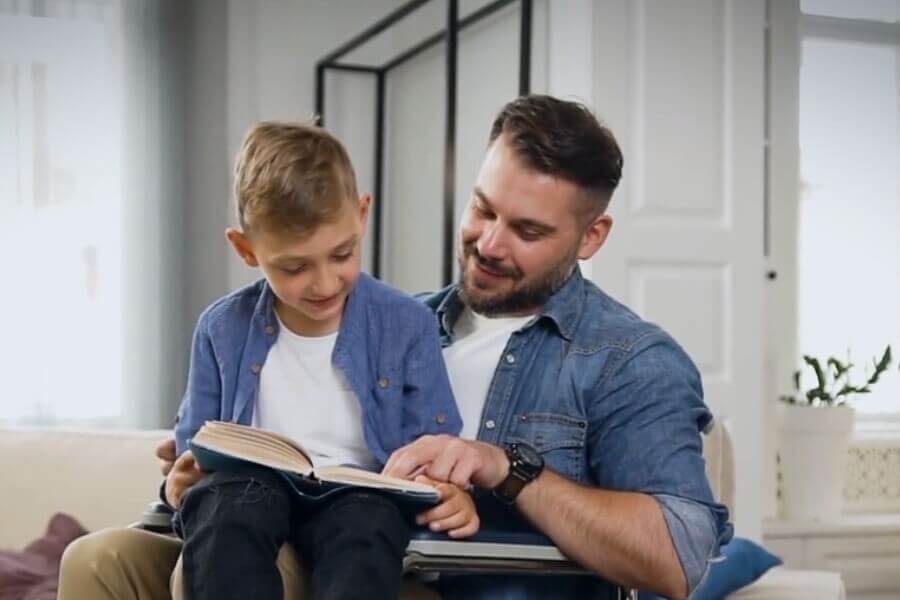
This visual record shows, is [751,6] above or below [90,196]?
above

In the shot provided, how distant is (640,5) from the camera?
3.39 metres

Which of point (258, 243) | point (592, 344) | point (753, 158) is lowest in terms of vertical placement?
point (592, 344)

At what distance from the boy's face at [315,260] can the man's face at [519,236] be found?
0.26 metres

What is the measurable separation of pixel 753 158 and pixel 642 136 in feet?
1.03

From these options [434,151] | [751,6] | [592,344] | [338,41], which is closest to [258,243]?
[592,344]

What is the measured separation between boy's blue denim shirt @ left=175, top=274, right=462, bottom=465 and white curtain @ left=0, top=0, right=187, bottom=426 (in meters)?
2.80

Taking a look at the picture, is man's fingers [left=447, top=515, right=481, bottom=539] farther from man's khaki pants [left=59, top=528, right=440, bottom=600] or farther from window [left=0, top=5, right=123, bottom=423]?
window [left=0, top=5, right=123, bottom=423]

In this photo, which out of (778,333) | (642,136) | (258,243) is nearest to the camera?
(258,243)

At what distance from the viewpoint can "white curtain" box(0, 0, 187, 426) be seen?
167 inches

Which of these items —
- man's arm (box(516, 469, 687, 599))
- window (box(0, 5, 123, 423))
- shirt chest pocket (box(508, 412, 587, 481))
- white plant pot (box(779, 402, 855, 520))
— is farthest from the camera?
window (box(0, 5, 123, 423))

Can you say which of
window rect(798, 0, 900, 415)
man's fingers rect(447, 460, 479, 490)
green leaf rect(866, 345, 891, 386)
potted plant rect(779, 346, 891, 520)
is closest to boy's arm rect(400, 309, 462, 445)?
man's fingers rect(447, 460, 479, 490)

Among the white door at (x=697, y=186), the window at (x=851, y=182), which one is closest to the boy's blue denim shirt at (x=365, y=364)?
the white door at (x=697, y=186)

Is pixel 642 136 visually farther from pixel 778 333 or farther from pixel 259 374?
pixel 259 374

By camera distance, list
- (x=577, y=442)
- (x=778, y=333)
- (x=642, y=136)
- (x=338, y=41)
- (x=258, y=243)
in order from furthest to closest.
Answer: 1. (x=338, y=41)
2. (x=778, y=333)
3. (x=642, y=136)
4. (x=577, y=442)
5. (x=258, y=243)
